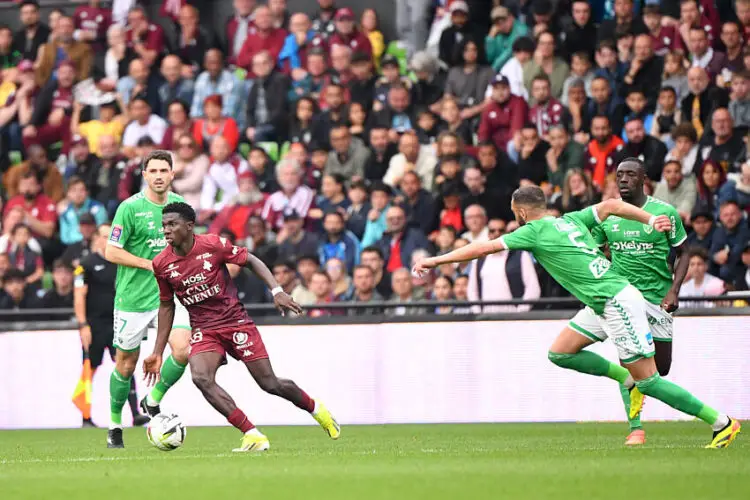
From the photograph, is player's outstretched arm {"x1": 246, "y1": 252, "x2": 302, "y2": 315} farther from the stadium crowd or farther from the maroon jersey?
the stadium crowd

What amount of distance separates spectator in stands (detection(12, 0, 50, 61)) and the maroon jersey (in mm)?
13863

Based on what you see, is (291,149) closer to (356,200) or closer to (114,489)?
(356,200)

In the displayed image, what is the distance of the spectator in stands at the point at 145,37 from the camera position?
A: 77.7 ft

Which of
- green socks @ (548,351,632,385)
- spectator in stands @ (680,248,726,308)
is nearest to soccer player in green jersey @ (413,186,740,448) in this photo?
green socks @ (548,351,632,385)

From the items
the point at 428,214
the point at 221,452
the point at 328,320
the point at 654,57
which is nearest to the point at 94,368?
the point at 328,320

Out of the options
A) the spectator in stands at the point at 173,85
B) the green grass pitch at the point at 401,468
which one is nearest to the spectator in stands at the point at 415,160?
the spectator in stands at the point at 173,85

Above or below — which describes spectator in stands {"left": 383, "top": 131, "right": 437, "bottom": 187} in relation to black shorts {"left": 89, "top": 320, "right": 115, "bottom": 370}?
above

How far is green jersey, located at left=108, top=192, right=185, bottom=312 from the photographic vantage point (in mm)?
13289

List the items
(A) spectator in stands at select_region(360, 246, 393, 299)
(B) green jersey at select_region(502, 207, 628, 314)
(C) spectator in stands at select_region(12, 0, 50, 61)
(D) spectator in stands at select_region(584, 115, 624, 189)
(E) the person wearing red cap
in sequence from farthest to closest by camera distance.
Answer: (C) spectator in stands at select_region(12, 0, 50, 61)
(E) the person wearing red cap
(A) spectator in stands at select_region(360, 246, 393, 299)
(D) spectator in stands at select_region(584, 115, 624, 189)
(B) green jersey at select_region(502, 207, 628, 314)

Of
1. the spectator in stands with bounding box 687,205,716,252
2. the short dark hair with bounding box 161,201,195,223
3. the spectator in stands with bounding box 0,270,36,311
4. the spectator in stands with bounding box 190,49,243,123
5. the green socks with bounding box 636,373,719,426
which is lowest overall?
the spectator in stands with bounding box 0,270,36,311

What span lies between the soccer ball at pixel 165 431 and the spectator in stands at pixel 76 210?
999 centimetres

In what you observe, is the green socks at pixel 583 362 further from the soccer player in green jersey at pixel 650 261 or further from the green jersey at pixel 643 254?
the green jersey at pixel 643 254

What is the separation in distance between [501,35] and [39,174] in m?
7.71

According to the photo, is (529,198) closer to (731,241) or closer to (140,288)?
(140,288)
